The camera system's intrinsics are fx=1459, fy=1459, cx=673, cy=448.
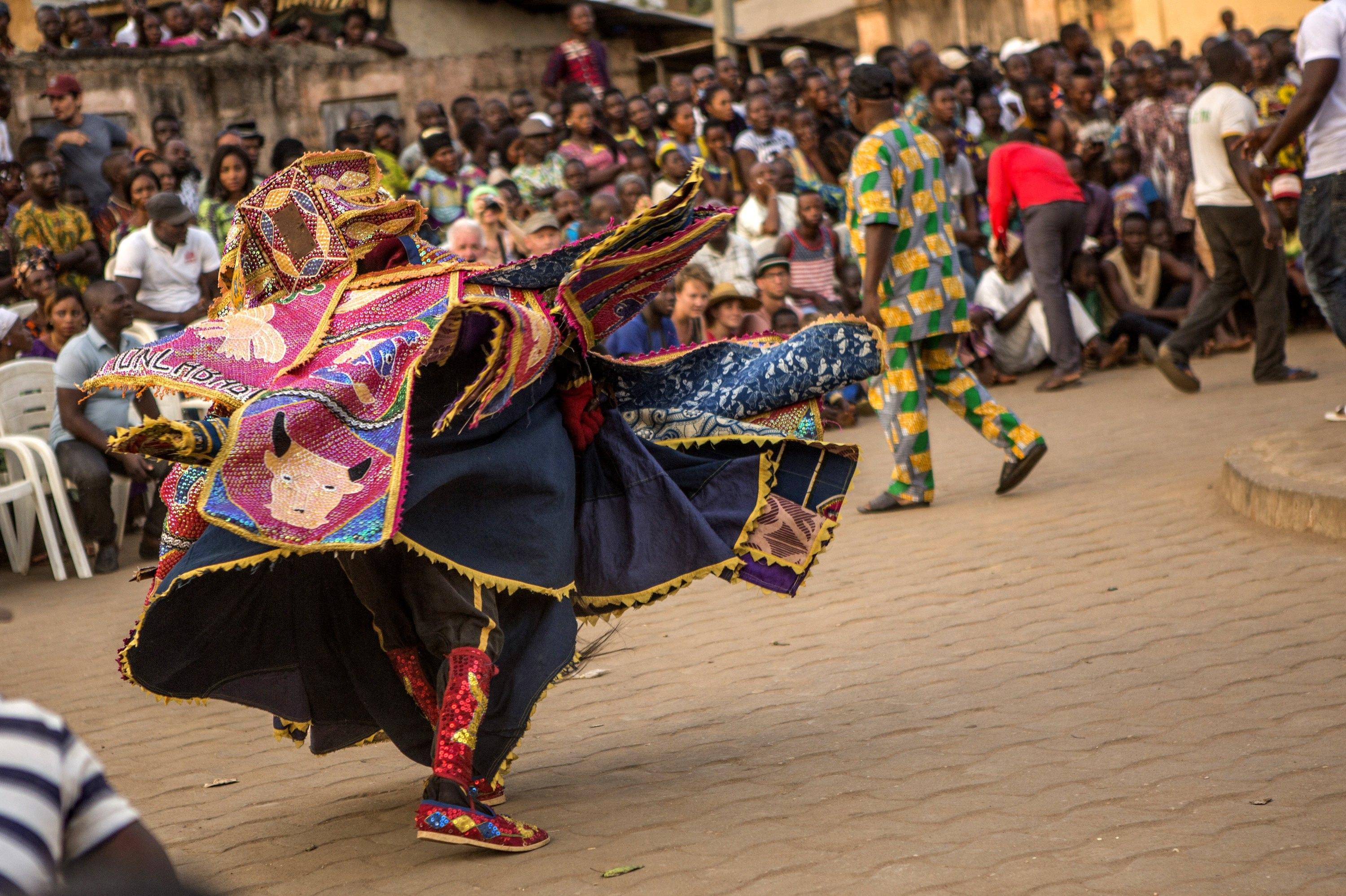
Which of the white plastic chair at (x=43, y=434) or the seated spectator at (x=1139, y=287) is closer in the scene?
the white plastic chair at (x=43, y=434)

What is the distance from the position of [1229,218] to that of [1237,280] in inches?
18.1

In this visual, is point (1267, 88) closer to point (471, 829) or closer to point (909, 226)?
point (909, 226)

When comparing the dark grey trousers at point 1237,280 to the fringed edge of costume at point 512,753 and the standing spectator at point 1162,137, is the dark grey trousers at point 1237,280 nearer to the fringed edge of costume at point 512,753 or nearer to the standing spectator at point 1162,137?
the standing spectator at point 1162,137

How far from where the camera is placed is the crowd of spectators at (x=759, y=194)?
9.89 m

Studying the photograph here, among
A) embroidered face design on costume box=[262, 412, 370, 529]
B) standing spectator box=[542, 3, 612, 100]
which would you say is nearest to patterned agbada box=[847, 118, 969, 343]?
embroidered face design on costume box=[262, 412, 370, 529]

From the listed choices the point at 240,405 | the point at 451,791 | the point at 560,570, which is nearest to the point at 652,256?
the point at 560,570

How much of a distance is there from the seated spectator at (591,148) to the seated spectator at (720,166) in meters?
0.60

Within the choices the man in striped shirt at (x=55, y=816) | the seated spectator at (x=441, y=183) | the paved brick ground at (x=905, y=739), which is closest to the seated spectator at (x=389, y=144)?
the seated spectator at (x=441, y=183)

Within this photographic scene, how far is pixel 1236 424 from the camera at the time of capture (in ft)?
29.2

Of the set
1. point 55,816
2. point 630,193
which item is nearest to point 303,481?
point 55,816

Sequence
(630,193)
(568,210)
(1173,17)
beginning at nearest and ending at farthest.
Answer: (568,210) → (630,193) → (1173,17)

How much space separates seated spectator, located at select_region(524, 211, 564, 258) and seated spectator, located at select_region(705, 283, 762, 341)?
1555mm

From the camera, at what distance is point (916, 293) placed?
7.60 metres

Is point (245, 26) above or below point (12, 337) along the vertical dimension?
above
